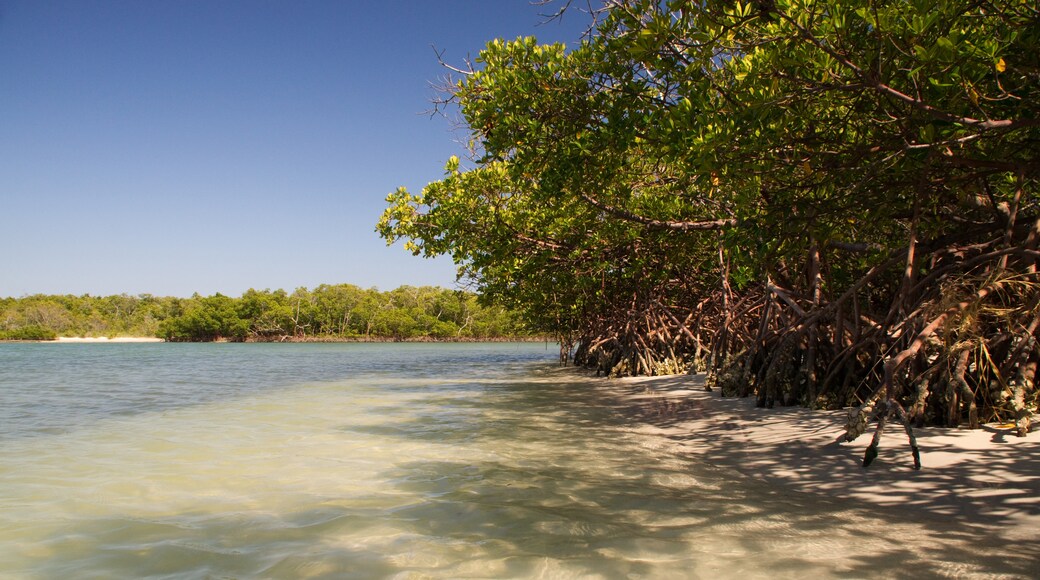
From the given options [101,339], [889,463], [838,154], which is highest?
[838,154]

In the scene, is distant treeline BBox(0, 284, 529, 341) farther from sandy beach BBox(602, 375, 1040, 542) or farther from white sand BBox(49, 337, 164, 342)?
sandy beach BBox(602, 375, 1040, 542)

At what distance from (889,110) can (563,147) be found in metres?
2.66

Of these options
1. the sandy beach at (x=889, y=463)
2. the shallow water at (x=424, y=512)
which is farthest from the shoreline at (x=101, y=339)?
the sandy beach at (x=889, y=463)

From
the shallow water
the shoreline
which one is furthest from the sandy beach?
the shoreline

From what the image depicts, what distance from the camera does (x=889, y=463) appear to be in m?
4.13

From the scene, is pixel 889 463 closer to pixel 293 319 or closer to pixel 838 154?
pixel 838 154

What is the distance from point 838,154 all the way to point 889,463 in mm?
2074

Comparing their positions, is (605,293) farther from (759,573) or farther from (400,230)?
(759,573)

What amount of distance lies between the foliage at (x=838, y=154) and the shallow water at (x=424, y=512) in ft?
5.00

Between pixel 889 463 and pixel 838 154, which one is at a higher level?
pixel 838 154

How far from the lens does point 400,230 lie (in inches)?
476

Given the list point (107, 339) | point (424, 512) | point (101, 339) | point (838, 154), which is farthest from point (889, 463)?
point (107, 339)

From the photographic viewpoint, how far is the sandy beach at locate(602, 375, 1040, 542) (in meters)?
3.31

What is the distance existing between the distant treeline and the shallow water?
6320 centimetres
